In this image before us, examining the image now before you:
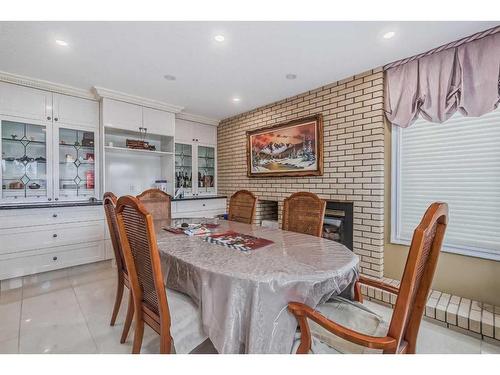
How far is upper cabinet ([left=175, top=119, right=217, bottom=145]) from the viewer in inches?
174

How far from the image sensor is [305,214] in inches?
88.7

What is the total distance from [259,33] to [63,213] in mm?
2912

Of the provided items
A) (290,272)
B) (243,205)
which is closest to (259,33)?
(243,205)

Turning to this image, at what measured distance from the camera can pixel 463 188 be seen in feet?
7.36

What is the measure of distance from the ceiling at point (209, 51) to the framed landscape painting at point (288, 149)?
529 mm

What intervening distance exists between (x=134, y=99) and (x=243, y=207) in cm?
229

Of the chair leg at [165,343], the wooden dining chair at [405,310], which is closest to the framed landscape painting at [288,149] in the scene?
the wooden dining chair at [405,310]

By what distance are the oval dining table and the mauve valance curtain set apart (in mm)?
1772

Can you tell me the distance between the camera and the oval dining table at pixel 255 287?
1.10 m

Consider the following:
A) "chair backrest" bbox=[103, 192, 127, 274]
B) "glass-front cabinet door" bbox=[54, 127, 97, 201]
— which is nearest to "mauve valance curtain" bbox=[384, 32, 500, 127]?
"chair backrest" bbox=[103, 192, 127, 274]

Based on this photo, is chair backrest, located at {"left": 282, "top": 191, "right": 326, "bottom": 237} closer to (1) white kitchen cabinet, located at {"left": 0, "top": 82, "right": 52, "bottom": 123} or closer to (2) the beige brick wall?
(2) the beige brick wall

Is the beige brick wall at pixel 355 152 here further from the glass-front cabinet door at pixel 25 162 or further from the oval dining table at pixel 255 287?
the glass-front cabinet door at pixel 25 162
